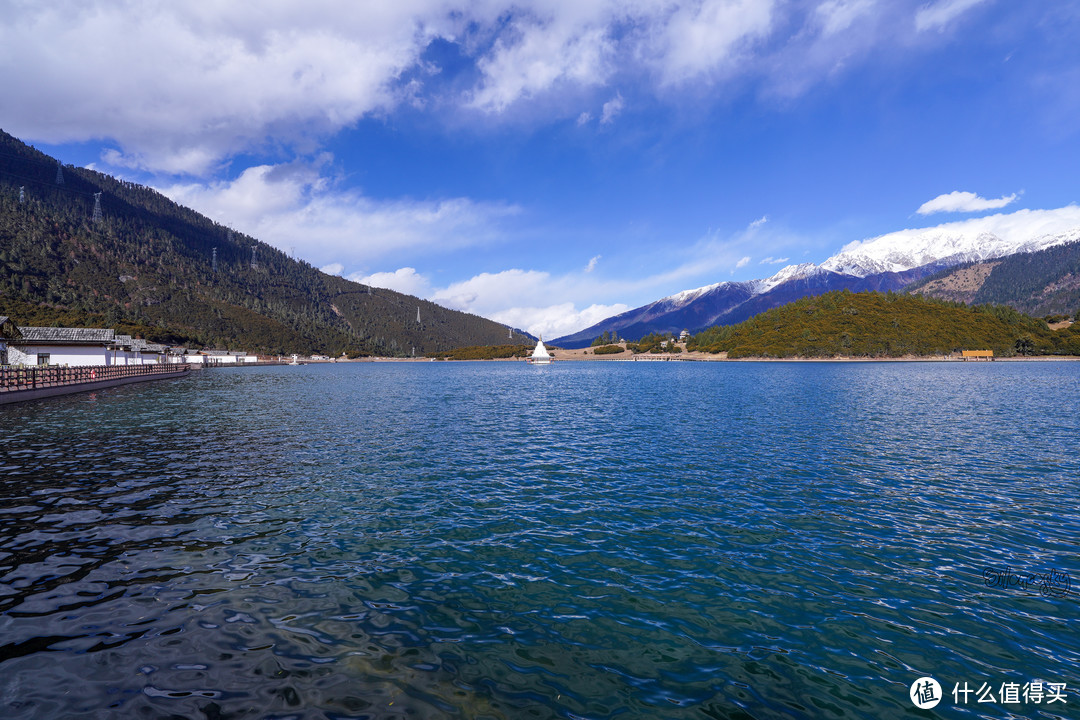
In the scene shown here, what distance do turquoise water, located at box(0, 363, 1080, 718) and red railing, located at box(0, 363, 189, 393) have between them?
125 feet

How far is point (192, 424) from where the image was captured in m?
38.1

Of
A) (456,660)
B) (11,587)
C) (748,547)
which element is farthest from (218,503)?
(748,547)

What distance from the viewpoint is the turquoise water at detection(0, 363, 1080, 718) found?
838 cm

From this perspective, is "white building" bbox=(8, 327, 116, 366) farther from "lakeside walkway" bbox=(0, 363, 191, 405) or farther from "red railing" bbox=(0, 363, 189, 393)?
"red railing" bbox=(0, 363, 189, 393)

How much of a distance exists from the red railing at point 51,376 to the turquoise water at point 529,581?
38.0m

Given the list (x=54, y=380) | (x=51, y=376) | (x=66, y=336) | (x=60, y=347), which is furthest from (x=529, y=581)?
(x=66, y=336)

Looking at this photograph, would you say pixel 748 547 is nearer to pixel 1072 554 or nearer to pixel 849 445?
pixel 1072 554

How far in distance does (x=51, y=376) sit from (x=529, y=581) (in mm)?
78565

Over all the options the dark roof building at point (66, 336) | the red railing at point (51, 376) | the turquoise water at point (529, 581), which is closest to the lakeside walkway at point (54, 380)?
the red railing at point (51, 376)

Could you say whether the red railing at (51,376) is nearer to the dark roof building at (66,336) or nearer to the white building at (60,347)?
the white building at (60,347)

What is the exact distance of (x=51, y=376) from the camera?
6109cm

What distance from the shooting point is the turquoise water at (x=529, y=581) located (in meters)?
8.38

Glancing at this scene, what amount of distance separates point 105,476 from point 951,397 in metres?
79.6

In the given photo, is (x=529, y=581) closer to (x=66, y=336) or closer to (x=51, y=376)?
(x=51, y=376)
